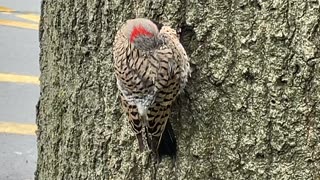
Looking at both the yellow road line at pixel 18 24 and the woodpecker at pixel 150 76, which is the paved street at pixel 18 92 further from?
the woodpecker at pixel 150 76

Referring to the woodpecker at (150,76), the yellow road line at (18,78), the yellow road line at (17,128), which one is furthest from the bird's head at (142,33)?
the yellow road line at (18,78)

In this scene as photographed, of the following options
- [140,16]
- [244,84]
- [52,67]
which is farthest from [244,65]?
[52,67]

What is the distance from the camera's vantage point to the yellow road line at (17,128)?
731cm

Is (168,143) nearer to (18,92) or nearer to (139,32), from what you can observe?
(139,32)

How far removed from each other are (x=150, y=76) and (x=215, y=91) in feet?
0.69

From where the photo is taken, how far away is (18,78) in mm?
8727

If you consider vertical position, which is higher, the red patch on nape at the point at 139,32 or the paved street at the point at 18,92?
A: the red patch on nape at the point at 139,32

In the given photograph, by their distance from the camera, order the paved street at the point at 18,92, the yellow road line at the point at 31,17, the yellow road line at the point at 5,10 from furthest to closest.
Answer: the yellow road line at the point at 5,10 → the yellow road line at the point at 31,17 → the paved street at the point at 18,92

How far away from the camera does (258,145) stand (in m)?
2.11

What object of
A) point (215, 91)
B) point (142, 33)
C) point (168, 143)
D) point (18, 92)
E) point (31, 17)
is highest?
point (142, 33)

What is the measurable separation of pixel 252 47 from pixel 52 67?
858mm

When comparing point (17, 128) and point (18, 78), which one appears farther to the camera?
point (18, 78)

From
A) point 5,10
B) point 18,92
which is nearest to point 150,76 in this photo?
point 18,92

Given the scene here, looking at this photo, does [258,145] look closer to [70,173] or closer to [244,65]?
[244,65]
